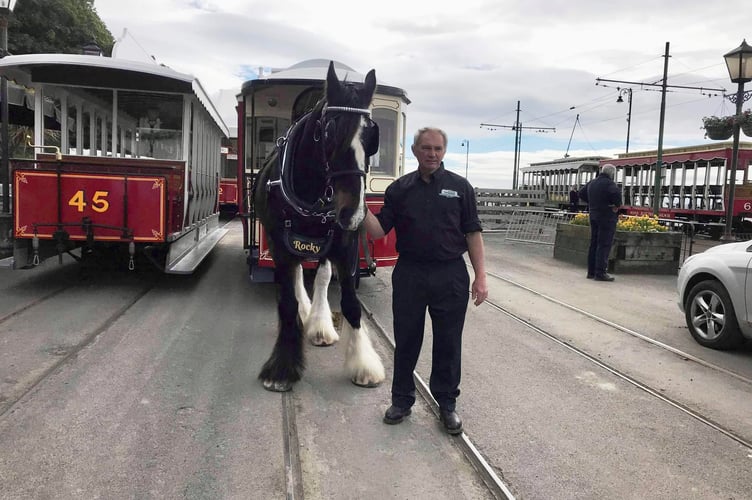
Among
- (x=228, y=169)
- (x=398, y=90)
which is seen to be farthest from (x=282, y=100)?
(x=228, y=169)

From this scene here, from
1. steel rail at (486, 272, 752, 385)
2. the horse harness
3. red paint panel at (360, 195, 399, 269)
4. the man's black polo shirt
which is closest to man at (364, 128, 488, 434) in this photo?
the man's black polo shirt

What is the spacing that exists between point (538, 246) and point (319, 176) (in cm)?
1282

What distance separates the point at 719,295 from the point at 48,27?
92.5ft

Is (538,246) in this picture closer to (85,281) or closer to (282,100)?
(282,100)

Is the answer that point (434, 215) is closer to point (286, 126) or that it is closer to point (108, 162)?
point (286, 126)

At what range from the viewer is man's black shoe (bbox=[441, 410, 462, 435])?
11.6ft

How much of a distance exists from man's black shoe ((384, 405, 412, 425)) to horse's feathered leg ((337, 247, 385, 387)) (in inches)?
26.3

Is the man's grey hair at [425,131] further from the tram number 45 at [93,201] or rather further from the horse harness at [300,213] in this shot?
the tram number 45 at [93,201]

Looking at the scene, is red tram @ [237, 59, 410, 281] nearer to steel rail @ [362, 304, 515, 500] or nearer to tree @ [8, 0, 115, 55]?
steel rail @ [362, 304, 515, 500]

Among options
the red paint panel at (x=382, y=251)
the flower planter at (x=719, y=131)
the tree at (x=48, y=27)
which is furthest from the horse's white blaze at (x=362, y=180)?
the tree at (x=48, y=27)

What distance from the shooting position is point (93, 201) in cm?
726

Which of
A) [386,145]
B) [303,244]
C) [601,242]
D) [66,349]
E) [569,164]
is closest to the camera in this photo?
[303,244]

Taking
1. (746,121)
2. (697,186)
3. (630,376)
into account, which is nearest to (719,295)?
(630,376)

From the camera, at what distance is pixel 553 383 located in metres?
4.61
